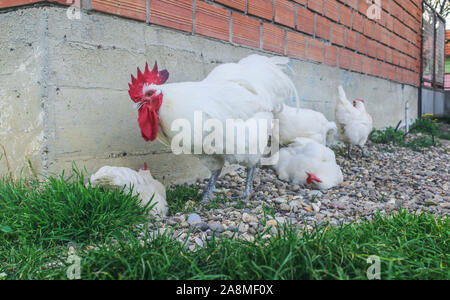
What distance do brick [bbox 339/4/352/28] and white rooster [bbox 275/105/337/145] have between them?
8.37 ft

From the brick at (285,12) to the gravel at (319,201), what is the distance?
1.91 metres

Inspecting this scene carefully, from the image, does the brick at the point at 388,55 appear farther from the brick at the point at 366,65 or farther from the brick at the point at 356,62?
the brick at the point at 356,62

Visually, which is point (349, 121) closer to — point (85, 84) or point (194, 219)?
point (194, 219)

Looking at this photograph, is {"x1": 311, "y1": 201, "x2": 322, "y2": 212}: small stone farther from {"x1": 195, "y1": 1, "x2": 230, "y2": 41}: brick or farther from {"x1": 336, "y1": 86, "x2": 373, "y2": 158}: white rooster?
{"x1": 336, "y1": 86, "x2": 373, "y2": 158}: white rooster

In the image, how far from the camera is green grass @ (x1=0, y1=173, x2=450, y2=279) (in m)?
1.44

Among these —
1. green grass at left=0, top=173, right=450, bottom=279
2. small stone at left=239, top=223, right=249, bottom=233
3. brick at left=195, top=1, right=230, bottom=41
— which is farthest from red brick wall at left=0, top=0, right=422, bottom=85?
small stone at left=239, top=223, right=249, bottom=233

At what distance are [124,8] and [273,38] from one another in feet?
7.07

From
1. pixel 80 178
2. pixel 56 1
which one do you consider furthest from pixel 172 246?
pixel 56 1

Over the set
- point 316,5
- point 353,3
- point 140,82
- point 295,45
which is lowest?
point 140,82

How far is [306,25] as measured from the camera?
5.14 metres

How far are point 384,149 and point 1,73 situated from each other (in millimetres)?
5379

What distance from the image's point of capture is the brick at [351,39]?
6242 mm

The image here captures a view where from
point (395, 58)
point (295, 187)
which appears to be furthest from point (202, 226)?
point (395, 58)

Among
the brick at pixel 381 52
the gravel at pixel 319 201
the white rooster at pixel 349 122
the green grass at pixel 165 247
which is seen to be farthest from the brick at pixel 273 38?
the brick at pixel 381 52
